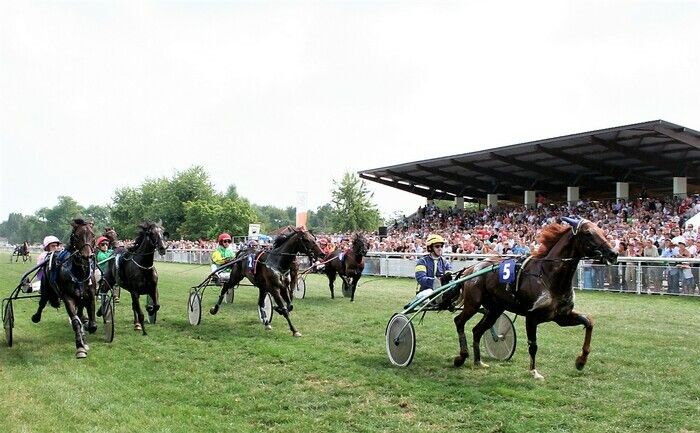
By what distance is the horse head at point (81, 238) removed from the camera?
923cm

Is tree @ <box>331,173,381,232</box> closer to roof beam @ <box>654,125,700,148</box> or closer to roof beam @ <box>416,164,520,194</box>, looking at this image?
roof beam @ <box>416,164,520,194</box>

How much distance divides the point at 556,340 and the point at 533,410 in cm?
397

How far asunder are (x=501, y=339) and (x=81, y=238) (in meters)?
6.19

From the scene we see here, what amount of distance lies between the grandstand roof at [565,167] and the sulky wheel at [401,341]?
1774cm

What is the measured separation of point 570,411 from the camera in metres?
5.83

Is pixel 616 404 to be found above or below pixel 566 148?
below

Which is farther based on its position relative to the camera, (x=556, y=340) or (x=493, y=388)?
(x=556, y=340)

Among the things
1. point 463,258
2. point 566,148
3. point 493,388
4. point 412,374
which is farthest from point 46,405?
point 566,148

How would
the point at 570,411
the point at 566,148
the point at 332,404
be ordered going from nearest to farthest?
the point at 570,411, the point at 332,404, the point at 566,148

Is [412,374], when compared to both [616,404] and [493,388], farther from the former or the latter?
[616,404]

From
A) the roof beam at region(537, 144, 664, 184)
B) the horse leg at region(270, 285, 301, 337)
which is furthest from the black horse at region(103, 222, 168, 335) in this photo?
the roof beam at region(537, 144, 664, 184)

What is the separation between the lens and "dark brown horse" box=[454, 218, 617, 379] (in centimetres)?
696

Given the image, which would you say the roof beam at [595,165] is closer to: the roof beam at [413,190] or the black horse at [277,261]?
the roof beam at [413,190]

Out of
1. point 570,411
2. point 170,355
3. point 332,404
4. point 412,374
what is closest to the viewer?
point 570,411
